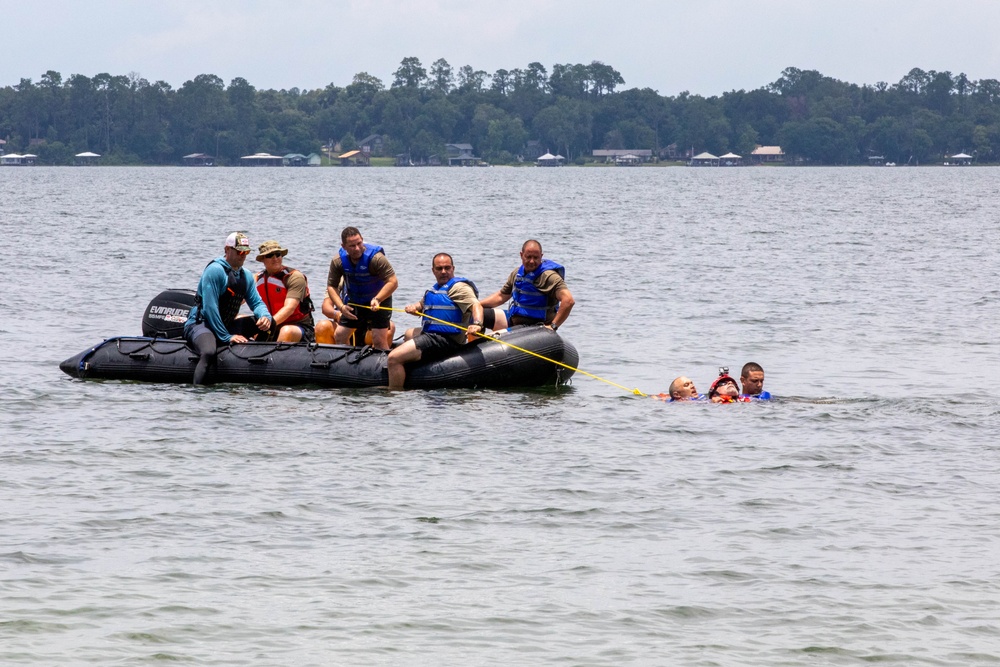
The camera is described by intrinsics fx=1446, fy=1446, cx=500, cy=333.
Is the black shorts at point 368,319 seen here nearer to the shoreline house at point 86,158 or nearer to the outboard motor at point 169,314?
the outboard motor at point 169,314

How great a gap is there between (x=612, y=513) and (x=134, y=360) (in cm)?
656

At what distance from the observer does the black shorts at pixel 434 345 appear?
13977 mm

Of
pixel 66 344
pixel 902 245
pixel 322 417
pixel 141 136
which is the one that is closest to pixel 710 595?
pixel 322 417

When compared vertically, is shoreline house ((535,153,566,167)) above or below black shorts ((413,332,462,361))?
Result: above

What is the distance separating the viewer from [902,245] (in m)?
39.0

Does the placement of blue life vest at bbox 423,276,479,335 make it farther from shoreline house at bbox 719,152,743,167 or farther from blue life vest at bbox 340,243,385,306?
shoreline house at bbox 719,152,743,167

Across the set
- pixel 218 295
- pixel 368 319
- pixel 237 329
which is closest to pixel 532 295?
pixel 368 319

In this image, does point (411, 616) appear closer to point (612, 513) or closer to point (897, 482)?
point (612, 513)

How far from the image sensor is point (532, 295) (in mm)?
14680

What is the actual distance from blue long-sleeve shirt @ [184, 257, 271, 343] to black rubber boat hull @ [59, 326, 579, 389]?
30 cm

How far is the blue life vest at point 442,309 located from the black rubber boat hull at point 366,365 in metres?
0.36

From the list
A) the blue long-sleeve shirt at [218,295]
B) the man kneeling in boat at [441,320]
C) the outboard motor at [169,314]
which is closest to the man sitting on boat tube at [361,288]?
the man kneeling in boat at [441,320]

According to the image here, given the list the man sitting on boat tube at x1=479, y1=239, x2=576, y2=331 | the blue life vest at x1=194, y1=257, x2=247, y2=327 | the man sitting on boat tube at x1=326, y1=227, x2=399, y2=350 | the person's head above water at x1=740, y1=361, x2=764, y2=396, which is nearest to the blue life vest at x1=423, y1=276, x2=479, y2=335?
the man sitting on boat tube at x1=326, y1=227, x2=399, y2=350

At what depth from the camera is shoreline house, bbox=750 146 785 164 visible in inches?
7466
